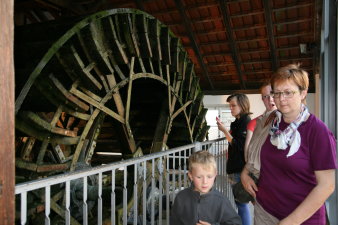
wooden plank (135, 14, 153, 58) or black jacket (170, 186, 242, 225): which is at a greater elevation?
wooden plank (135, 14, 153, 58)

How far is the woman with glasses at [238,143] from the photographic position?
3.18m

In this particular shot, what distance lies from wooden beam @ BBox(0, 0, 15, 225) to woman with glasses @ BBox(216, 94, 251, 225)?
2453mm

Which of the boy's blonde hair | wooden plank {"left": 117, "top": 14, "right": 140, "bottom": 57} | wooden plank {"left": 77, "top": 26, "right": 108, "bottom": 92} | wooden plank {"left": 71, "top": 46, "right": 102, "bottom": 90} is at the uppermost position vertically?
wooden plank {"left": 117, "top": 14, "right": 140, "bottom": 57}

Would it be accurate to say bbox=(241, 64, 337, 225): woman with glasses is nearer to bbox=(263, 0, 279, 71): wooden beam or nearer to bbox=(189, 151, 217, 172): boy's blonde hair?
bbox=(189, 151, 217, 172): boy's blonde hair

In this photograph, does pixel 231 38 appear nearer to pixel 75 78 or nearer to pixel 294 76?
pixel 75 78

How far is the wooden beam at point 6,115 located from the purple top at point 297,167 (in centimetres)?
118

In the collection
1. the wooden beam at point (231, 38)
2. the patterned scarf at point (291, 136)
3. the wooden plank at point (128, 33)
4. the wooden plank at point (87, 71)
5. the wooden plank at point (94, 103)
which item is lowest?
the patterned scarf at point (291, 136)

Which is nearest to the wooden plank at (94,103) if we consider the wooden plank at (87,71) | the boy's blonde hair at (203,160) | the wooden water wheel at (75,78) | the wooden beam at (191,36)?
the wooden water wheel at (75,78)

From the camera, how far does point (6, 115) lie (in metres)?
1.03

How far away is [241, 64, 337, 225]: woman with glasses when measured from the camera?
1.37m

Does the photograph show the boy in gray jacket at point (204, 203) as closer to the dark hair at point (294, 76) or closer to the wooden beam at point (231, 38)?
the dark hair at point (294, 76)

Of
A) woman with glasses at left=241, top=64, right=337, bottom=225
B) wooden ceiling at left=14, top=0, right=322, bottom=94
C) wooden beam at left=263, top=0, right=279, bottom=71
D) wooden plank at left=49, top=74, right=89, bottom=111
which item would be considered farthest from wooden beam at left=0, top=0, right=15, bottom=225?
wooden beam at left=263, top=0, right=279, bottom=71

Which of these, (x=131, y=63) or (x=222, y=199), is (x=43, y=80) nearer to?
(x=131, y=63)

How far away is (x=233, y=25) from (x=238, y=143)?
7.38 m
